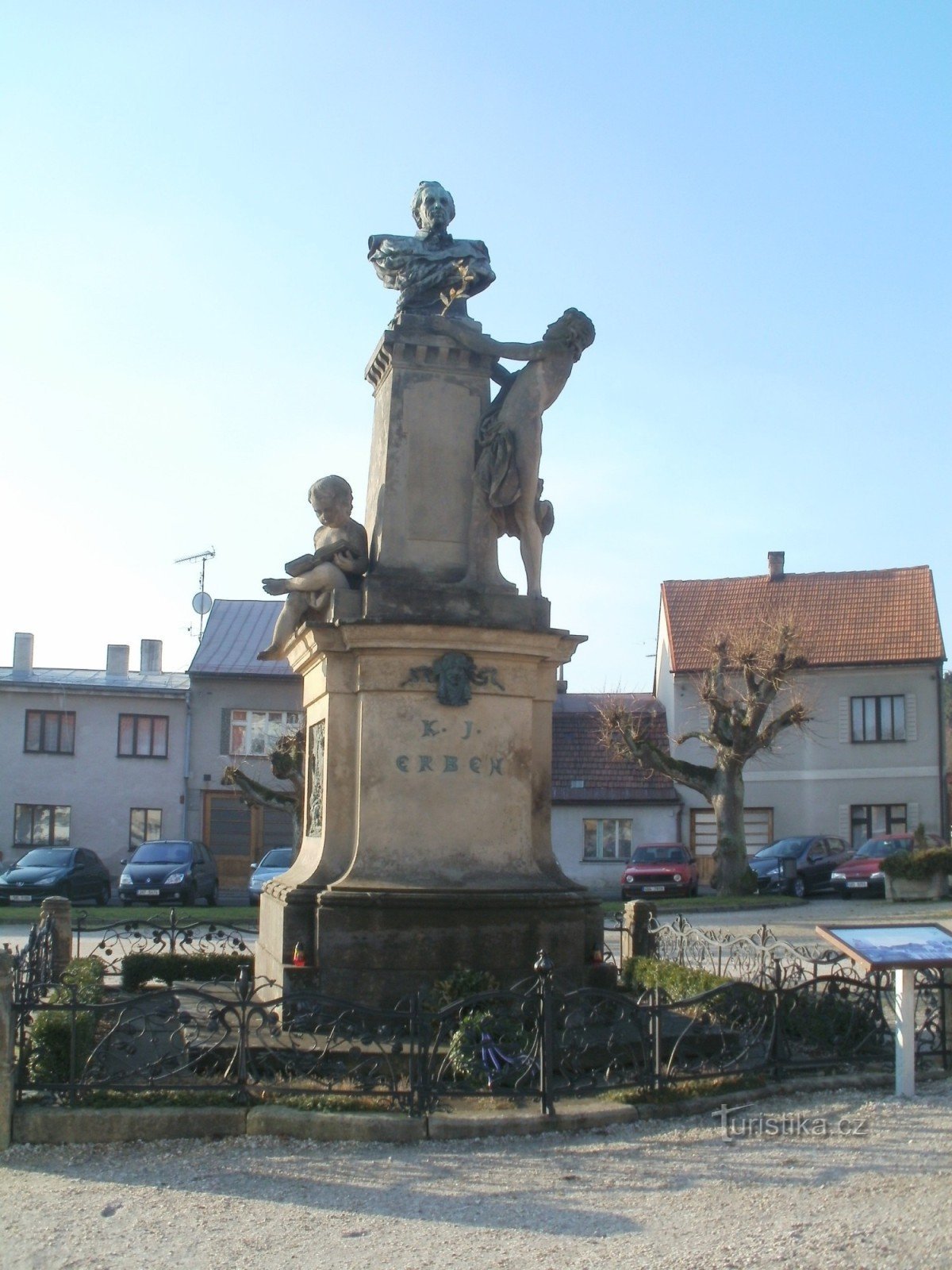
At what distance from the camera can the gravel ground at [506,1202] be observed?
543 cm

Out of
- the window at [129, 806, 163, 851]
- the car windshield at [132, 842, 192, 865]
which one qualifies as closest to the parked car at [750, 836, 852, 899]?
the car windshield at [132, 842, 192, 865]

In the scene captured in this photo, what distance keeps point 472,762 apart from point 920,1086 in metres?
3.49

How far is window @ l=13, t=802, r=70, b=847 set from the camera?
40906mm

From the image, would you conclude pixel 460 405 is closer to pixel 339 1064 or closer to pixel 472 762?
pixel 472 762

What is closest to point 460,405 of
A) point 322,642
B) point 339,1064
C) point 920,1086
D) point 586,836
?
point 322,642

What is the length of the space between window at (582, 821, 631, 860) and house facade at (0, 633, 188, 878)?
12.3 meters

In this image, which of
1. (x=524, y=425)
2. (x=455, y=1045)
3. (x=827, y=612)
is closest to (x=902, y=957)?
(x=455, y=1045)

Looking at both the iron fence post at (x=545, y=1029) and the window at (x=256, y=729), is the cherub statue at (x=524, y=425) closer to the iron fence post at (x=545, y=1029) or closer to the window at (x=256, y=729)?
the iron fence post at (x=545, y=1029)

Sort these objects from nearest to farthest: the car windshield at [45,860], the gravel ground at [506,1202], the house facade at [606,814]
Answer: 1. the gravel ground at [506,1202]
2. the car windshield at [45,860]
3. the house facade at [606,814]

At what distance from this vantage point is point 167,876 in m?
30.8

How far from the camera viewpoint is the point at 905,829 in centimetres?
4144

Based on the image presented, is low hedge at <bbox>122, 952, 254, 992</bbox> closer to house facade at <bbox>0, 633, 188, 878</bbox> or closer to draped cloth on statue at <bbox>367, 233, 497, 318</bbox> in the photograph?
draped cloth on statue at <bbox>367, 233, 497, 318</bbox>

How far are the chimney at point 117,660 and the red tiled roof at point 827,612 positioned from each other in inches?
695

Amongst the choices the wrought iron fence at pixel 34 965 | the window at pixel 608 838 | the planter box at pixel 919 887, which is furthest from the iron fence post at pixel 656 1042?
the window at pixel 608 838
